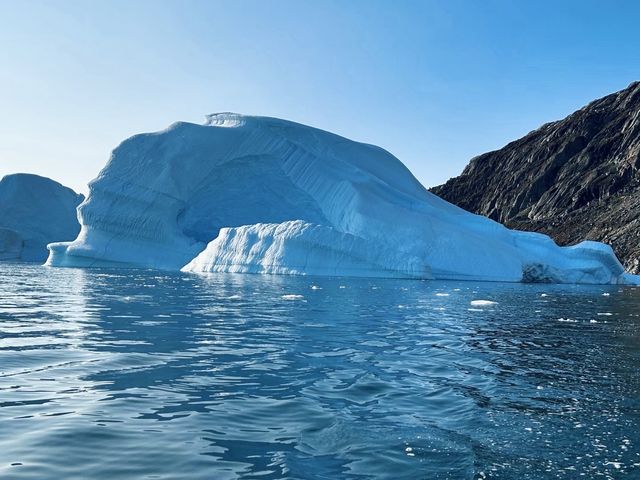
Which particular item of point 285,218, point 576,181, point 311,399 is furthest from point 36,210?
point 576,181

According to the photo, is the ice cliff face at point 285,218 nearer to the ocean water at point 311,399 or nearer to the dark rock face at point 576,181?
the ocean water at point 311,399

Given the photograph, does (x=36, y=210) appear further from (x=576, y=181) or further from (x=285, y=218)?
(x=576, y=181)

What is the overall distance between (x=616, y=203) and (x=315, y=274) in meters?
62.0

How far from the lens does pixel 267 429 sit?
15.5ft

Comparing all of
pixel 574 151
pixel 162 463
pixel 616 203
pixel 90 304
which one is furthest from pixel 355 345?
pixel 574 151

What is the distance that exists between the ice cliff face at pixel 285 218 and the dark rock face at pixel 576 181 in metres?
31.2

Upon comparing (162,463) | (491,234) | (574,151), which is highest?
(574,151)

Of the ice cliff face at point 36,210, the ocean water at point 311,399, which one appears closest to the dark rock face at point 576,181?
the ocean water at point 311,399

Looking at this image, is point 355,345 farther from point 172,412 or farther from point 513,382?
point 172,412

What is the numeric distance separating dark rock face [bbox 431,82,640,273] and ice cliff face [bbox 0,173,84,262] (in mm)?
66451

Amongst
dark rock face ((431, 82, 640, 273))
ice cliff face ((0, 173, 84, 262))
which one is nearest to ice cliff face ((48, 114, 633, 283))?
dark rock face ((431, 82, 640, 273))

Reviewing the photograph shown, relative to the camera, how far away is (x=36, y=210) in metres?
71.2

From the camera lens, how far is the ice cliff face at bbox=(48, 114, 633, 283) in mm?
31141

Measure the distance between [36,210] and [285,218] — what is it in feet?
153
